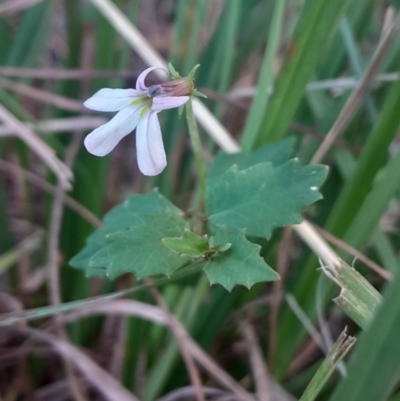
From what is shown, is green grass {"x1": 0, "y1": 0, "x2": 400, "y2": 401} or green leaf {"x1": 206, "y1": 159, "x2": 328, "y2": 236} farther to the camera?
green grass {"x1": 0, "y1": 0, "x2": 400, "y2": 401}

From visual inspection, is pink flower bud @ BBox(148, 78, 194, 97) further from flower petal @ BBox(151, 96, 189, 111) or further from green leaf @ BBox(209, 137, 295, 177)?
green leaf @ BBox(209, 137, 295, 177)

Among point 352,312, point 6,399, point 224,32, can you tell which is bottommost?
point 352,312

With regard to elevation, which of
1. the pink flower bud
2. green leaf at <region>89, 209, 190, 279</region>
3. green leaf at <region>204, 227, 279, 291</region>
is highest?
the pink flower bud

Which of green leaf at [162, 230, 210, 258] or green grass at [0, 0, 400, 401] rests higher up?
green grass at [0, 0, 400, 401]

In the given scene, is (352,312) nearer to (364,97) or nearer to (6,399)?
(364,97)

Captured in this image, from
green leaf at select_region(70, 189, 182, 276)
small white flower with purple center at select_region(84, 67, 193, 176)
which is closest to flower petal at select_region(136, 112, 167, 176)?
small white flower with purple center at select_region(84, 67, 193, 176)

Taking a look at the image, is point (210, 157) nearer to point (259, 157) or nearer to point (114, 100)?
point (259, 157)

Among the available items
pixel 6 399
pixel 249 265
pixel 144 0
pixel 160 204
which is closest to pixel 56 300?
pixel 6 399
